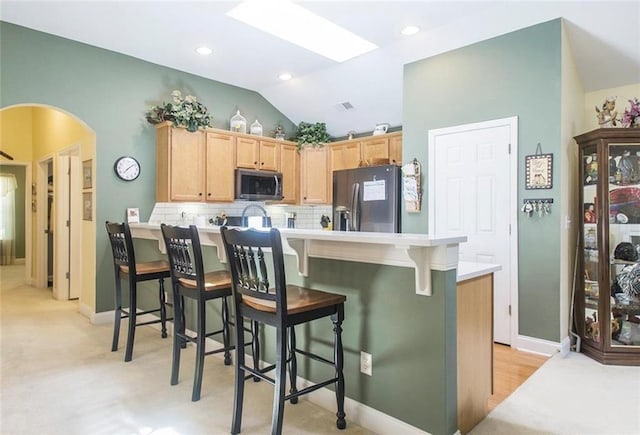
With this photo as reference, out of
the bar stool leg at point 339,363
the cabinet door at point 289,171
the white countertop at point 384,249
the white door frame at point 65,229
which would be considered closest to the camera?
the white countertop at point 384,249

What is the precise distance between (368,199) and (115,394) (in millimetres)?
3312

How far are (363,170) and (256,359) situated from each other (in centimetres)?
303

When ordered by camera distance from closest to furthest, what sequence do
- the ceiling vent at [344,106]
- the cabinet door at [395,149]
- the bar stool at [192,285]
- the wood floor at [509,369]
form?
the bar stool at [192,285]
the wood floor at [509,369]
the cabinet door at [395,149]
the ceiling vent at [344,106]

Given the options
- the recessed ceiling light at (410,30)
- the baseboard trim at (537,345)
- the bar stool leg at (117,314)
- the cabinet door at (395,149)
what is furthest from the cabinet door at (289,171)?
the baseboard trim at (537,345)

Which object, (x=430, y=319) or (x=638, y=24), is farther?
(x=638, y=24)

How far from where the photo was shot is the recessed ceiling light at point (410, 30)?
3.81 metres

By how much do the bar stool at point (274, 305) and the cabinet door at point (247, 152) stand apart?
3.38 m

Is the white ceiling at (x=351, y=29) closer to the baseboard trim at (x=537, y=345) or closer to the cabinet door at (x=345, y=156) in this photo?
the cabinet door at (x=345, y=156)

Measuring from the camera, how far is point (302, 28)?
4016mm

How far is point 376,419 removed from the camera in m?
2.17

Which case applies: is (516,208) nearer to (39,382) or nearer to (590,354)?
(590,354)

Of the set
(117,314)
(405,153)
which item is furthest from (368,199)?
(117,314)

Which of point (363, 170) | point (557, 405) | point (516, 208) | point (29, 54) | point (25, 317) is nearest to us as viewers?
point (557, 405)

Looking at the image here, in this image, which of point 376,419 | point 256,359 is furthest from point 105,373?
point 376,419
